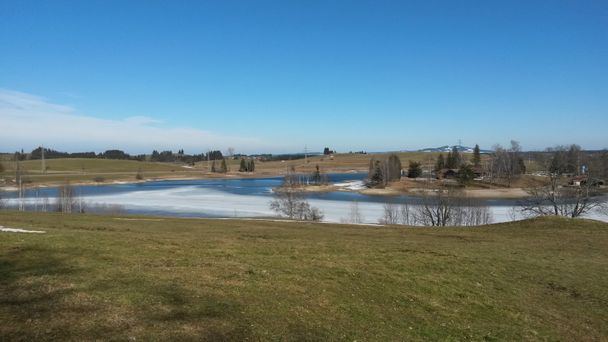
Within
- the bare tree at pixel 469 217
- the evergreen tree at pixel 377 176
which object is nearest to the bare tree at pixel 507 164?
the evergreen tree at pixel 377 176

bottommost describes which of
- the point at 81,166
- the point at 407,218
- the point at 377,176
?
the point at 407,218

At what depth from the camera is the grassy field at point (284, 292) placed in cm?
734

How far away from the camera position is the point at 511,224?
A: 1156 inches

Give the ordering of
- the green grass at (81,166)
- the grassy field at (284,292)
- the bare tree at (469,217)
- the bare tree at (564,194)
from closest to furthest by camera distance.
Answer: the grassy field at (284,292), the bare tree at (564,194), the bare tree at (469,217), the green grass at (81,166)

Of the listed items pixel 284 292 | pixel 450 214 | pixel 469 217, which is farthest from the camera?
pixel 469 217

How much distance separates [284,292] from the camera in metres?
9.77

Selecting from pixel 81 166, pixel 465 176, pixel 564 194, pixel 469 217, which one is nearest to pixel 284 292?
pixel 469 217

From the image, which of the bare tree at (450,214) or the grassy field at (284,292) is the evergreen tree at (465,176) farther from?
the grassy field at (284,292)

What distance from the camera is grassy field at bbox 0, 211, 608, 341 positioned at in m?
7.34

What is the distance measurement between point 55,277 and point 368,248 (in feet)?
34.8

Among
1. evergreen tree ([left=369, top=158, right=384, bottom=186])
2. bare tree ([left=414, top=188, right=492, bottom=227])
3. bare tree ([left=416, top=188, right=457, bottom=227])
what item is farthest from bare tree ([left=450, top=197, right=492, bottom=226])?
evergreen tree ([left=369, top=158, right=384, bottom=186])

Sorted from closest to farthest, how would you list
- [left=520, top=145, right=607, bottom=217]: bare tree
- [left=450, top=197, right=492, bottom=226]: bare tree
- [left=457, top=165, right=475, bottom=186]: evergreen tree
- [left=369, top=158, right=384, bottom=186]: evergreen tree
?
[left=520, top=145, right=607, bottom=217]: bare tree < [left=450, top=197, right=492, bottom=226]: bare tree < [left=457, top=165, right=475, bottom=186]: evergreen tree < [left=369, top=158, right=384, bottom=186]: evergreen tree

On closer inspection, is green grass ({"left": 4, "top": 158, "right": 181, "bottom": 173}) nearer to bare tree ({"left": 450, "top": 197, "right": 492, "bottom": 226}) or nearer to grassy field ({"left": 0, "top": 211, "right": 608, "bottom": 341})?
bare tree ({"left": 450, "top": 197, "right": 492, "bottom": 226})

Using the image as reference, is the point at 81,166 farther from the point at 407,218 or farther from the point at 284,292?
the point at 284,292
